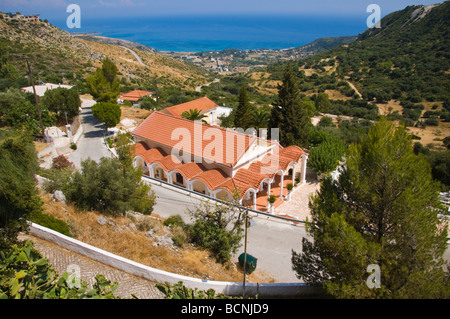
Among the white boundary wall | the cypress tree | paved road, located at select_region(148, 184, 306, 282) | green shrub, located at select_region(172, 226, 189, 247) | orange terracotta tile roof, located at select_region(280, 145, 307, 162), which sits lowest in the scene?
paved road, located at select_region(148, 184, 306, 282)

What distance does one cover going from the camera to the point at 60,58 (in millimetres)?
73250

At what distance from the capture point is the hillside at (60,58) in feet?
209

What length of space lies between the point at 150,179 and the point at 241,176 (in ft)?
27.0

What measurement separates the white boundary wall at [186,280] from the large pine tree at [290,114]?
20049 millimetres

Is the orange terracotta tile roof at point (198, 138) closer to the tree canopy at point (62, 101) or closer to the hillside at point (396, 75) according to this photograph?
the tree canopy at point (62, 101)

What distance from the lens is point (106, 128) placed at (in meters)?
36.6

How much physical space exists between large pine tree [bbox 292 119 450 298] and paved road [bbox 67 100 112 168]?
2266 cm

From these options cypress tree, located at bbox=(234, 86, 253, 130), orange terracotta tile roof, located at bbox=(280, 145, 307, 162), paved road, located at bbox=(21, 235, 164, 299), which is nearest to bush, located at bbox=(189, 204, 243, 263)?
paved road, located at bbox=(21, 235, 164, 299)

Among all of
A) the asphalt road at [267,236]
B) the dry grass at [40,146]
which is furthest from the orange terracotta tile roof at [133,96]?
the asphalt road at [267,236]

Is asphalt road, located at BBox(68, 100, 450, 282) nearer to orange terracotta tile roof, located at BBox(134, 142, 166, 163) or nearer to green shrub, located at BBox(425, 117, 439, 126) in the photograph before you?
orange terracotta tile roof, located at BBox(134, 142, 166, 163)

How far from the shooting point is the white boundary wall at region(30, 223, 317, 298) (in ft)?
40.1

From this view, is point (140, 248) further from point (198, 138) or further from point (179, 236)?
point (198, 138)

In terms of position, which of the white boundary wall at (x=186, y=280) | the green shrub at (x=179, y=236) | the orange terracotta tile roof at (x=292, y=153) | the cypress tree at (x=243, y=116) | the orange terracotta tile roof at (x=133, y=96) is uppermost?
the orange terracotta tile roof at (x=133, y=96)

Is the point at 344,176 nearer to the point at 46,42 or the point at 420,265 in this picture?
the point at 420,265
